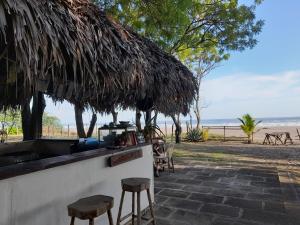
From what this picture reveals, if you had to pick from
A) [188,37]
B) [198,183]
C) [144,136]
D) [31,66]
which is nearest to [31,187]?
[31,66]

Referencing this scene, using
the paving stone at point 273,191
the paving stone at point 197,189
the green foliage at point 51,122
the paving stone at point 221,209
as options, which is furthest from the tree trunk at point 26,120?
the green foliage at point 51,122

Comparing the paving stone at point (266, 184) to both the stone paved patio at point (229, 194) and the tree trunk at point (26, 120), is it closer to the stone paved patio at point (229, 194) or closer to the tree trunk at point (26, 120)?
the stone paved patio at point (229, 194)

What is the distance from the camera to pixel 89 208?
2.18 meters

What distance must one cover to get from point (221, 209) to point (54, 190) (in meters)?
2.49

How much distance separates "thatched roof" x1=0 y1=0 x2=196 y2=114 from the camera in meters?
1.85

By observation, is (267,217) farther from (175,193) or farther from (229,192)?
(175,193)

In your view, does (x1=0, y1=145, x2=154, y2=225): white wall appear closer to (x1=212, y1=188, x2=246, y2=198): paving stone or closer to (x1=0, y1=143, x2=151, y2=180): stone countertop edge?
(x1=0, y1=143, x2=151, y2=180): stone countertop edge

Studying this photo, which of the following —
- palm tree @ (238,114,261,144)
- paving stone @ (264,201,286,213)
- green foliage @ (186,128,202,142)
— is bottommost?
paving stone @ (264,201,286,213)

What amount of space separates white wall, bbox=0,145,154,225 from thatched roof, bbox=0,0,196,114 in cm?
77

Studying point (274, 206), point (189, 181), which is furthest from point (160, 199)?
point (274, 206)

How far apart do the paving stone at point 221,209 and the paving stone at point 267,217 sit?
0.13 m

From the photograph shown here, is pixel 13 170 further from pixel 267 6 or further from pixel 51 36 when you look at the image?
pixel 267 6

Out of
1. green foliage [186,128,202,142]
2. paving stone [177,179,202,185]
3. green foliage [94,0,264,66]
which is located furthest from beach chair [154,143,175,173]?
green foliage [186,128,202,142]

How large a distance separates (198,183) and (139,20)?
442 cm
